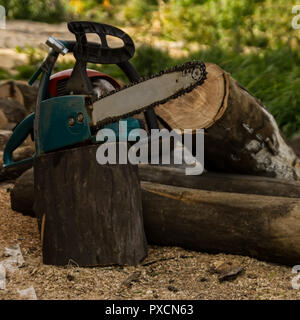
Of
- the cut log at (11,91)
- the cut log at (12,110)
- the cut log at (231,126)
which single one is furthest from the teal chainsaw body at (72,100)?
the cut log at (11,91)

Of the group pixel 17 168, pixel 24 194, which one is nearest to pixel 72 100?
pixel 24 194

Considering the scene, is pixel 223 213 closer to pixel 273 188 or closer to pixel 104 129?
pixel 273 188

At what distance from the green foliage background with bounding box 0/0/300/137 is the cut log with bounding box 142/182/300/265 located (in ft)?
9.42

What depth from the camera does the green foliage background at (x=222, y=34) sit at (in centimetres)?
564

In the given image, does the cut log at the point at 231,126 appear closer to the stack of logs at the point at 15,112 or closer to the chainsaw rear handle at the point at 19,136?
the chainsaw rear handle at the point at 19,136

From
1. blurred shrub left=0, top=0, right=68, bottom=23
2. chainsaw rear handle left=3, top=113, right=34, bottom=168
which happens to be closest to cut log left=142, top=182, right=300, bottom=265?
chainsaw rear handle left=3, top=113, right=34, bottom=168

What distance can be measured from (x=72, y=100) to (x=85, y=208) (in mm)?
488

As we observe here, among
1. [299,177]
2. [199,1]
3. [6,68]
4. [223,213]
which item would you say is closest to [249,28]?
[199,1]

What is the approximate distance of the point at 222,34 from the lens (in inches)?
320

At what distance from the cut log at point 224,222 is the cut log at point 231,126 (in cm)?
28

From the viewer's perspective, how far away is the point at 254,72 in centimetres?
609

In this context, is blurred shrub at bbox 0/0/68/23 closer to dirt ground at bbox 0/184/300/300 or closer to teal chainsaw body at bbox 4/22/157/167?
teal chainsaw body at bbox 4/22/157/167

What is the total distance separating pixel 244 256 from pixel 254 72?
405cm

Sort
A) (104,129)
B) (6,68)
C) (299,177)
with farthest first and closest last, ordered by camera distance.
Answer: (6,68) → (299,177) → (104,129)
